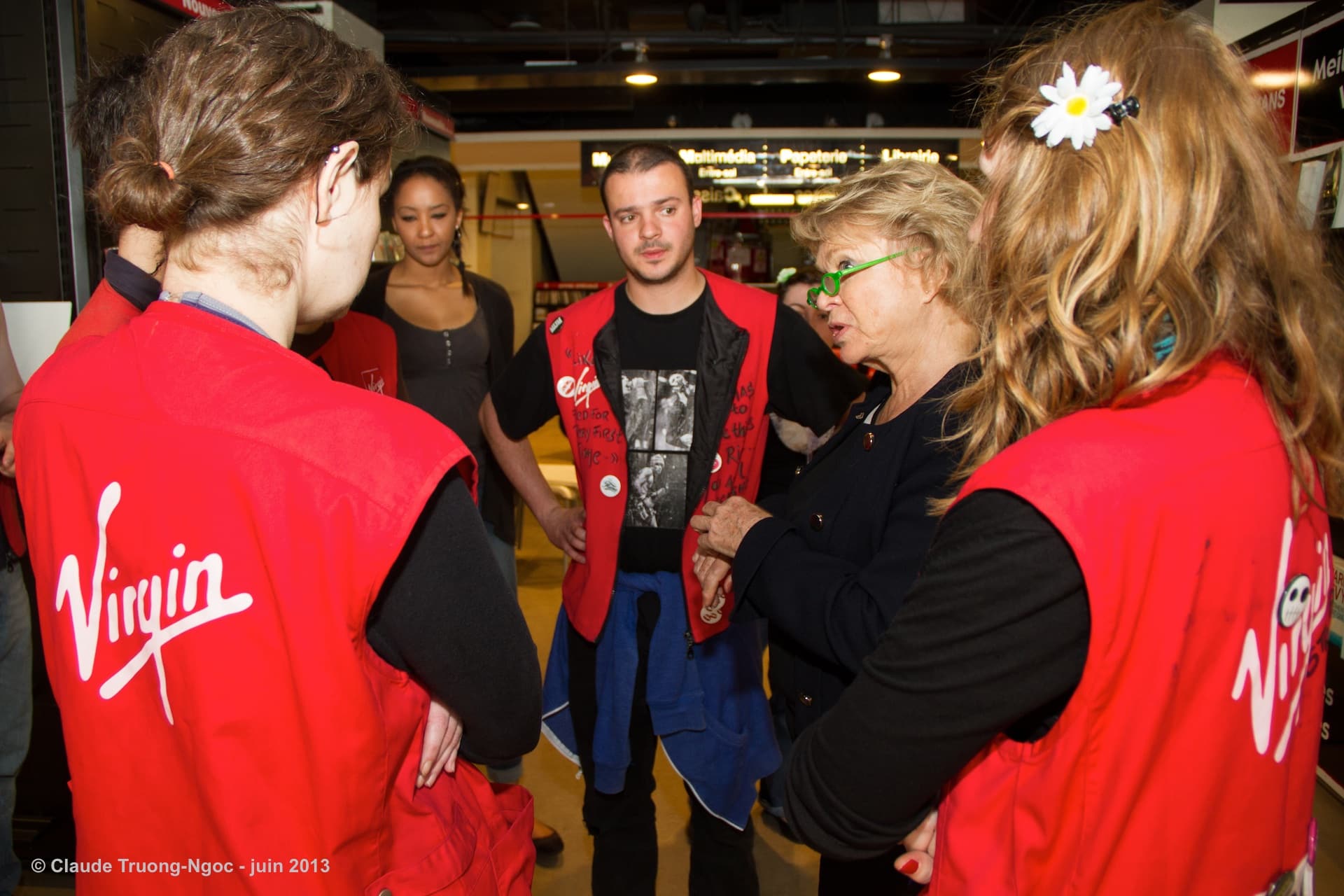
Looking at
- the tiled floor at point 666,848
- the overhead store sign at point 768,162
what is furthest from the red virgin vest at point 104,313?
the overhead store sign at point 768,162

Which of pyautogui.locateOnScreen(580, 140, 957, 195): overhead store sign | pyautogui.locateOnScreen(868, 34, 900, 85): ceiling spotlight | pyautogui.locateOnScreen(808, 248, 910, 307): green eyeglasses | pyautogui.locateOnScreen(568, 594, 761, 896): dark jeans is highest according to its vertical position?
pyautogui.locateOnScreen(868, 34, 900, 85): ceiling spotlight

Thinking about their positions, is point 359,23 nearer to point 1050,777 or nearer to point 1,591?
point 1,591

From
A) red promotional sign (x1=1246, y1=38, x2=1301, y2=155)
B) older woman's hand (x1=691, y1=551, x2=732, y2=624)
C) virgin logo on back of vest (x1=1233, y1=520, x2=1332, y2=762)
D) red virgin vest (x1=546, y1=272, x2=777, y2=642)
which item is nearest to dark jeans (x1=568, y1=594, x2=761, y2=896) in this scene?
red virgin vest (x1=546, y1=272, x2=777, y2=642)

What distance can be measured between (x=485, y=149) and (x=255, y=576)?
9207 millimetres

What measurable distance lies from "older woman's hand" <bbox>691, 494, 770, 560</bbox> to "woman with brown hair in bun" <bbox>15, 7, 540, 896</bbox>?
0.58 metres

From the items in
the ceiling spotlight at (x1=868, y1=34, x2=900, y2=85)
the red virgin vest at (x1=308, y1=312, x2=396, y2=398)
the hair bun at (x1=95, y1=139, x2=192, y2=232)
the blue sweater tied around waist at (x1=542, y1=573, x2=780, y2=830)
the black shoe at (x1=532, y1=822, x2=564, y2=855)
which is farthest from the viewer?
the ceiling spotlight at (x1=868, y1=34, x2=900, y2=85)

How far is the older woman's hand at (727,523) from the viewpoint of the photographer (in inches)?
57.9

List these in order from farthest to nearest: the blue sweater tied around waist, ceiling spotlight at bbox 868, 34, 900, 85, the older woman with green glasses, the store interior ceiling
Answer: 1. the store interior ceiling
2. ceiling spotlight at bbox 868, 34, 900, 85
3. the blue sweater tied around waist
4. the older woman with green glasses

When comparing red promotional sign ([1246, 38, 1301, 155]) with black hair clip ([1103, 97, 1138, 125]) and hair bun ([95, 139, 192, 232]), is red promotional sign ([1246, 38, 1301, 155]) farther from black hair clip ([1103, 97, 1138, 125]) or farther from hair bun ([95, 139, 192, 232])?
hair bun ([95, 139, 192, 232])

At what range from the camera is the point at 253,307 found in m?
0.91

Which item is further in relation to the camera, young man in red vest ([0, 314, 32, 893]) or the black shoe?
the black shoe

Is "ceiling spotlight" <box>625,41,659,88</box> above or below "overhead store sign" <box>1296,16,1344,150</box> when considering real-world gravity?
above

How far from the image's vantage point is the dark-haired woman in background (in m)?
3.06

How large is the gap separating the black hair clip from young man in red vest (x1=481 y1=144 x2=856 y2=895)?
147cm
